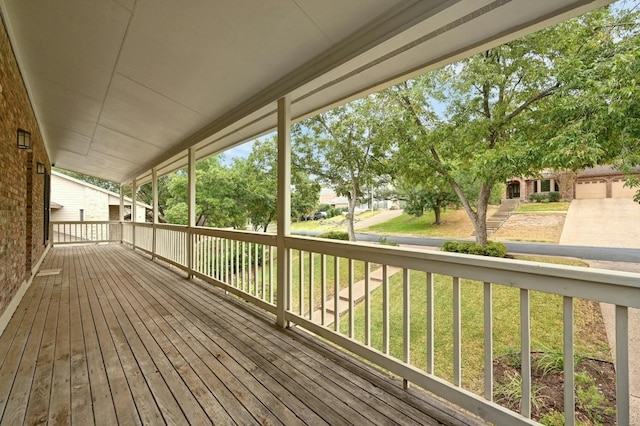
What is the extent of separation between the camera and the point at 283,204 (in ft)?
9.53

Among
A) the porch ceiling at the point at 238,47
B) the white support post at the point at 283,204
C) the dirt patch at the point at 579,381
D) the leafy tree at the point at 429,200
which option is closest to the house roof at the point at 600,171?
the dirt patch at the point at 579,381

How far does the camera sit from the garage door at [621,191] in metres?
3.14

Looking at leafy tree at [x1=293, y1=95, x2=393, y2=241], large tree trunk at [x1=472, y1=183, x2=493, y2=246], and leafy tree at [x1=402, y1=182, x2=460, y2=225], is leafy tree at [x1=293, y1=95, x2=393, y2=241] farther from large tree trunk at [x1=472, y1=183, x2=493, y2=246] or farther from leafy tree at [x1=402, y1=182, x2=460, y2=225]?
large tree trunk at [x1=472, y1=183, x2=493, y2=246]

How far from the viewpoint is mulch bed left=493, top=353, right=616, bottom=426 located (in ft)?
8.87

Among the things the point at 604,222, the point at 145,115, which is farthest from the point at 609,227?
the point at 145,115

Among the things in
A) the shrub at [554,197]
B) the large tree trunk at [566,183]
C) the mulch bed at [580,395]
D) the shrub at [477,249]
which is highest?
the large tree trunk at [566,183]

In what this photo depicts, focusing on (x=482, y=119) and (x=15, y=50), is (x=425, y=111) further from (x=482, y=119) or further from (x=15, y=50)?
(x=15, y=50)

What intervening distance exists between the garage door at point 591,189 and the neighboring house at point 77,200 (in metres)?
14.3

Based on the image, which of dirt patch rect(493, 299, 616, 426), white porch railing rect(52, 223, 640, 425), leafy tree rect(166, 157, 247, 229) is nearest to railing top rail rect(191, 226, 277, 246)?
white porch railing rect(52, 223, 640, 425)

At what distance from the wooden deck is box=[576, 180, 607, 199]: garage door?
3.37 meters

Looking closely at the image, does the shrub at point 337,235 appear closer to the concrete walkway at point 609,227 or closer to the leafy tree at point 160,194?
the concrete walkway at point 609,227

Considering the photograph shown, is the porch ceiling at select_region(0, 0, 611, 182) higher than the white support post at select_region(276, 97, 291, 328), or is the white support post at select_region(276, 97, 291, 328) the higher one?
the porch ceiling at select_region(0, 0, 611, 182)

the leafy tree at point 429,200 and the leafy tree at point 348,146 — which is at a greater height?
the leafy tree at point 348,146

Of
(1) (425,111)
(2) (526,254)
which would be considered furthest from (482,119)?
(2) (526,254)
